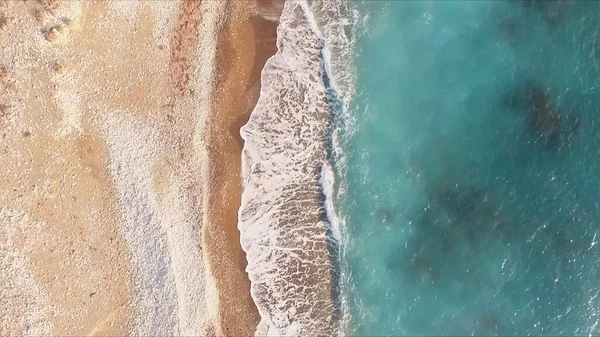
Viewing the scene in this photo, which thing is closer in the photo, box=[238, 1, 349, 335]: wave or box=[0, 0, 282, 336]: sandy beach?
box=[0, 0, 282, 336]: sandy beach

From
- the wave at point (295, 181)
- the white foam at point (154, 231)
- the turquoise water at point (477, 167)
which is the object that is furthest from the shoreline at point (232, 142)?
the turquoise water at point (477, 167)

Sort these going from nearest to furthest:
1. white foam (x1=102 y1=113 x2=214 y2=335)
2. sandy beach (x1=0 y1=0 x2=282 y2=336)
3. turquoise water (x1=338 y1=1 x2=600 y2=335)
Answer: sandy beach (x1=0 y1=0 x2=282 y2=336) < white foam (x1=102 y1=113 x2=214 y2=335) < turquoise water (x1=338 y1=1 x2=600 y2=335)

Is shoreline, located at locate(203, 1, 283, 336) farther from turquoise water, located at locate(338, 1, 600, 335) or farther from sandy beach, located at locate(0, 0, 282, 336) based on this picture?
turquoise water, located at locate(338, 1, 600, 335)

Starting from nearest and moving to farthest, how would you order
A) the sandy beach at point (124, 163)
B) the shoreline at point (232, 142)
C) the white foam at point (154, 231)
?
the sandy beach at point (124, 163) → the white foam at point (154, 231) → the shoreline at point (232, 142)

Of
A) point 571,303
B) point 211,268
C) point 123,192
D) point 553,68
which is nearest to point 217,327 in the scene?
point 211,268

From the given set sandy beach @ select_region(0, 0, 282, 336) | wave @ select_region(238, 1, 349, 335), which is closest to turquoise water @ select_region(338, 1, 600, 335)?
wave @ select_region(238, 1, 349, 335)

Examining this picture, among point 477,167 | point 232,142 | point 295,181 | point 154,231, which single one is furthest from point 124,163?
point 477,167

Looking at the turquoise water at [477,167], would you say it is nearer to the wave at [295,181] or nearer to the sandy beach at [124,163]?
the wave at [295,181]
